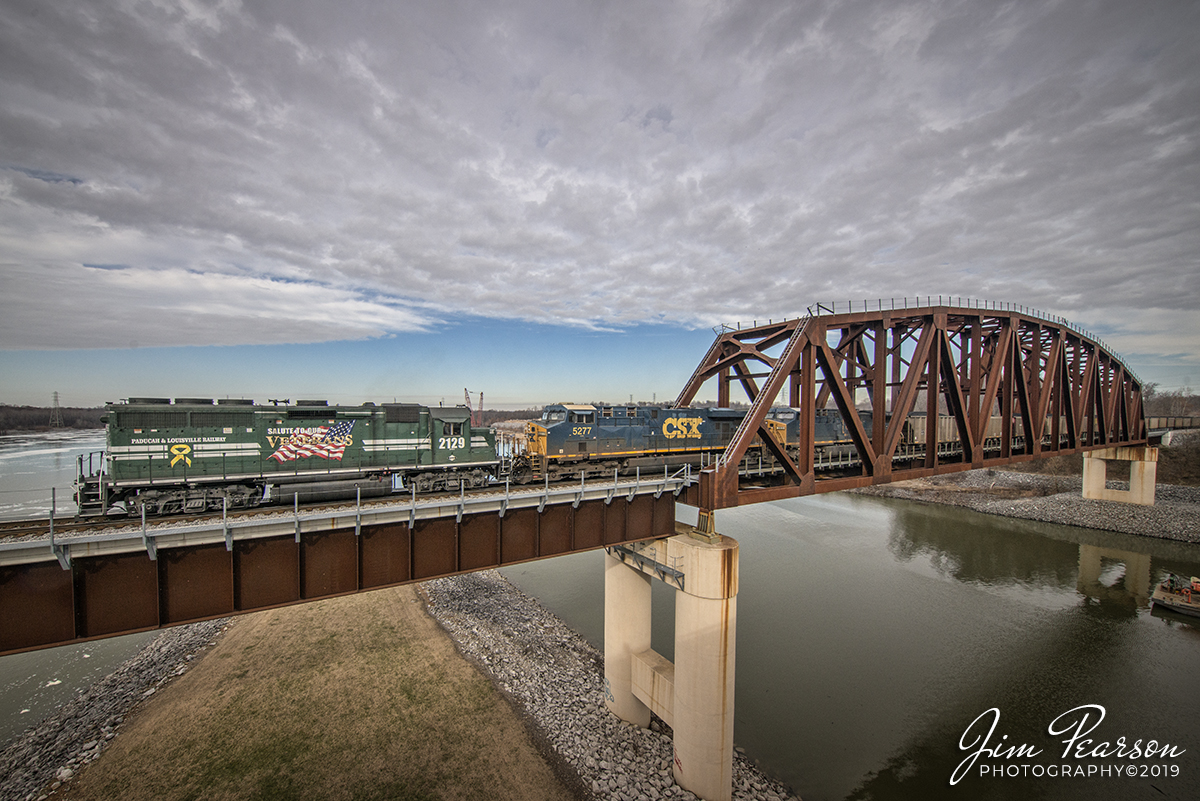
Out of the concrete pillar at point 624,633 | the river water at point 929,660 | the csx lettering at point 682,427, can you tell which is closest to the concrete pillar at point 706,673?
the concrete pillar at point 624,633

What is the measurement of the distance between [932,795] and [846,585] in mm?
14957

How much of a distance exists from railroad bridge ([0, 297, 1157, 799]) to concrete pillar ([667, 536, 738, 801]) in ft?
0.14

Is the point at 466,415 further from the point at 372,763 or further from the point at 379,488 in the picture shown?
the point at 372,763

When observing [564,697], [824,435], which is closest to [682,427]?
[824,435]

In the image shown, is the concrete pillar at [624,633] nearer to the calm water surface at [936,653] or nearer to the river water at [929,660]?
the calm water surface at [936,653]

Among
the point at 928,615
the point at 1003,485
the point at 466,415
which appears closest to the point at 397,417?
the point at 466,415

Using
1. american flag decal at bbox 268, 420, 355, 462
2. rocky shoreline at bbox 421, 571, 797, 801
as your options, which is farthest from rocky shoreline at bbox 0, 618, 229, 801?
rocky shoreline at bbox 421, 571, 797, 801

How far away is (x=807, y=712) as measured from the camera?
16859 mm

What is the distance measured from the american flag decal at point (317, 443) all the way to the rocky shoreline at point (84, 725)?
231 inches

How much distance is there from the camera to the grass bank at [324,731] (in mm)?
13117

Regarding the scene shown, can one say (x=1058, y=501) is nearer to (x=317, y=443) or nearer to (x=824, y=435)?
(x=824, y=435)

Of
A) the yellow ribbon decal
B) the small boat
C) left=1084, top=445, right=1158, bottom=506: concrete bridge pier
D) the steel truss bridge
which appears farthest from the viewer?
left=1084, top=445, right=1158, bottom=506: concrete bridge pier

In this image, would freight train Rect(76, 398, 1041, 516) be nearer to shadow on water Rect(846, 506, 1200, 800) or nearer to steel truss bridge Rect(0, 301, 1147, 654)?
steel truss bridge Rect(0, 301, 1147, 654)

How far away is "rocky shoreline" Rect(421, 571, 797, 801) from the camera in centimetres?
1372
